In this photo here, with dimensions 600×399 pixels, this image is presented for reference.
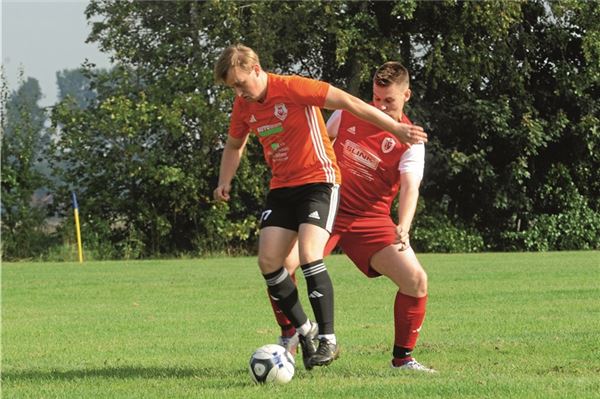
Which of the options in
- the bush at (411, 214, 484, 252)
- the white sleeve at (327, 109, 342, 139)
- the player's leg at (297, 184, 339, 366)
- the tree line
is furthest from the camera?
the bush at (411, 214, 484, 252)

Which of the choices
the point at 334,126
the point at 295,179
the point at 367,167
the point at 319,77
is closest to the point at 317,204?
the point at 295,179

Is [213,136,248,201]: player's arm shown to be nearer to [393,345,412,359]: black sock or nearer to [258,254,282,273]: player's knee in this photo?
[258,254,282,273]: player's knee

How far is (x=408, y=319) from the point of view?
306 inches

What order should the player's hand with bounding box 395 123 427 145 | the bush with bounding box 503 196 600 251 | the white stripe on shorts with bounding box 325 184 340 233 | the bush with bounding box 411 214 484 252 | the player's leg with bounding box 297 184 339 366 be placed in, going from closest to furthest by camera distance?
1. the player's hand with bounding box 395 123 427 145
2. the player's leg with bounding box 297 184 339 366
3. the white stripe on shorts with bounding box 325 184 340 233
4. the bush with bounding box 411 214 484 252
5. the bush with bounding box 503 196 600 251

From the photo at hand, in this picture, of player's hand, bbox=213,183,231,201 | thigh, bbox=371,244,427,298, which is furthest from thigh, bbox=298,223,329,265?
player's hand, bbox=213,183,231,201

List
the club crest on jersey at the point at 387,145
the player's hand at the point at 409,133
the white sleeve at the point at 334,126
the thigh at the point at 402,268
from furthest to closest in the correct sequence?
the white sleeve at the point at 334,126 < the club crest on jersey at the point at 387,145 < the thigh at the point at 402,268 < the player's hand at the point at 409,133

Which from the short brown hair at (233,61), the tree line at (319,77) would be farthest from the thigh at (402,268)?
the tree line at (319,77)

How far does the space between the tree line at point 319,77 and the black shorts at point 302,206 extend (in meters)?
21.2

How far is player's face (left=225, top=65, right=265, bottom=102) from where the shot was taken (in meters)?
7.31

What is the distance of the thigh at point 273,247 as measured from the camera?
7547 mm

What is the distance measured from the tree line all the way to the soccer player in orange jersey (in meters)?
21.2

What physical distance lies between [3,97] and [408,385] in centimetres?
2521

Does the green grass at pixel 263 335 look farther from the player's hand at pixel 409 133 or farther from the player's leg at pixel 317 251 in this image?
the player's hand at pixel 409 133

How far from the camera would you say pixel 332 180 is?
24.9 feet
